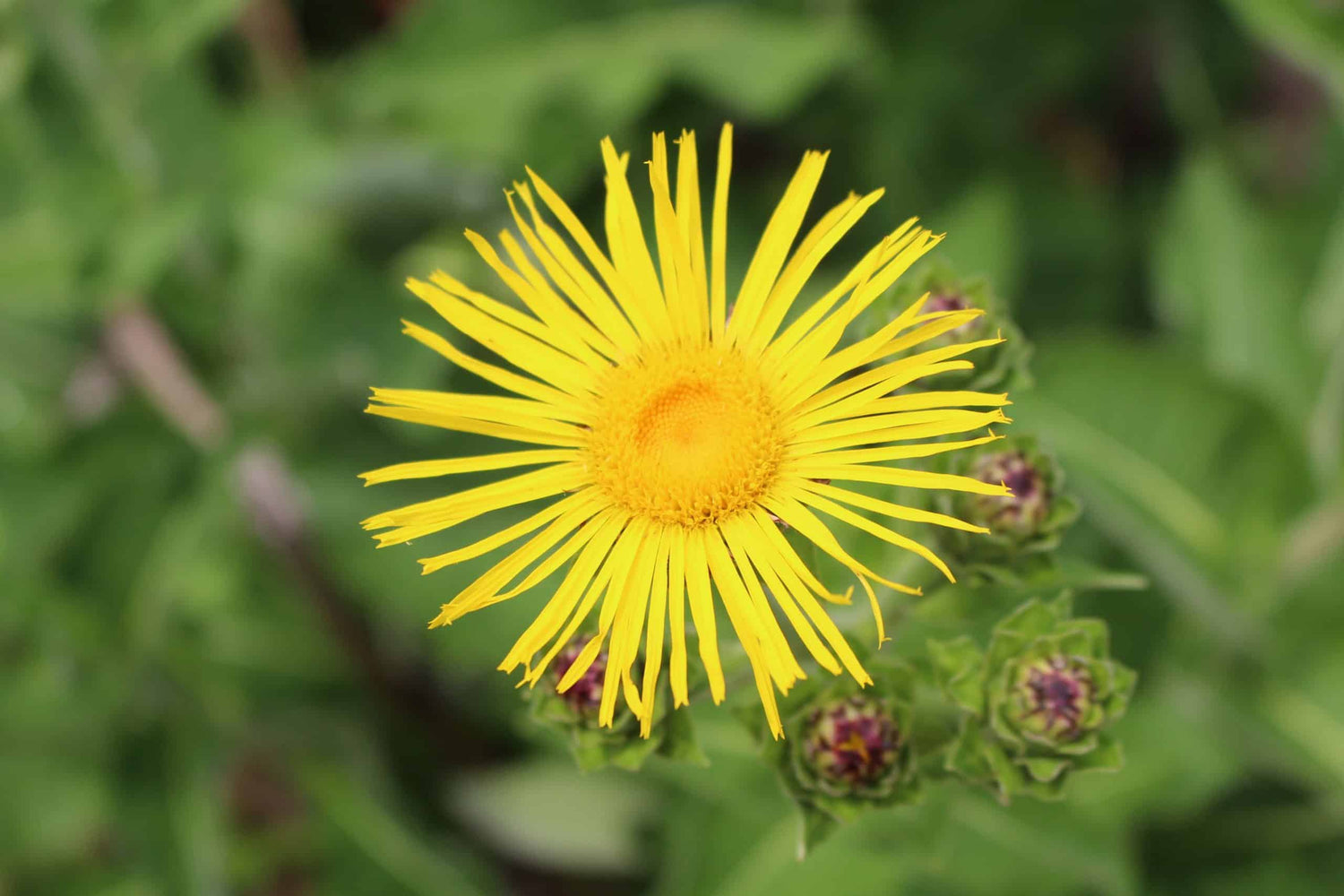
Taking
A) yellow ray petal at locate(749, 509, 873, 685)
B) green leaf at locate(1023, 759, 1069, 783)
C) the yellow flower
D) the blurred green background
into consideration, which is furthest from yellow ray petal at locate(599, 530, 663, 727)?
the blurred green background

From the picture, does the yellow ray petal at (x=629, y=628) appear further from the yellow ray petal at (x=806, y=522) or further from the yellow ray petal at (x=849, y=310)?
the yellow ray petal at (x=849, y=310)

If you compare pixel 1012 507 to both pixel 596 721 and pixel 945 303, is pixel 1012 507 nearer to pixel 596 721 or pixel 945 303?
pixel 945 303

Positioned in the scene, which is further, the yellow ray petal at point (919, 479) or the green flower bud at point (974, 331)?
the green flower bud at point (974, 331)

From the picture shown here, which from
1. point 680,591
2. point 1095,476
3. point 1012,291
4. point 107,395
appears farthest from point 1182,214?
point 107,395

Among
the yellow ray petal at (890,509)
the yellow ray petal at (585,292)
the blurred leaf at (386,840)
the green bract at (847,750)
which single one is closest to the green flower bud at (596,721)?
the green bract at (847,750)

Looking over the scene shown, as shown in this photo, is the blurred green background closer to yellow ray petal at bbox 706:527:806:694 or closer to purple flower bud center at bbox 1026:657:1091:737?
purple flower bud center at bbox 1026:657:1091:737

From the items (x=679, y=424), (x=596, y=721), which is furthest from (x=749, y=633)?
(x=679, y=424)
